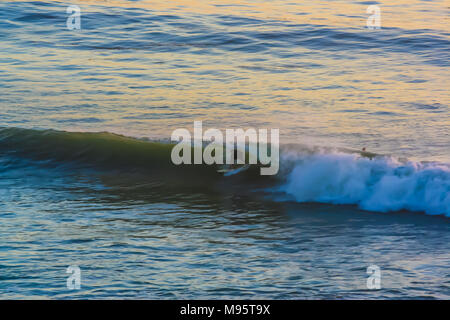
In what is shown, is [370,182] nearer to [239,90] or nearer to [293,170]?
[293,170]

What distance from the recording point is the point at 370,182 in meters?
9.62

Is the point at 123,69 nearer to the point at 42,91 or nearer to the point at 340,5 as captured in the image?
the point at 42,91

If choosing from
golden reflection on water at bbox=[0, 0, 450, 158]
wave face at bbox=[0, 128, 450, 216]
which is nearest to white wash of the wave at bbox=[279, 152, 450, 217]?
wave face at bbox=[0, 128, 450, 216]

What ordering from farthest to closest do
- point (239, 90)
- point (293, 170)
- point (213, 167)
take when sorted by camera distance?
point (239, 90), point (213, 167), point (293, 170)

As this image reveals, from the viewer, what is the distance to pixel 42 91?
48.6 feet

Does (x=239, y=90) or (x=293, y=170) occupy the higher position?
(x=239, y=90)

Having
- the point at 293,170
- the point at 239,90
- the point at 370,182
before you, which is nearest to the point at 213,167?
the point at 293,170

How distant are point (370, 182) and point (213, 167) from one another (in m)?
2.45

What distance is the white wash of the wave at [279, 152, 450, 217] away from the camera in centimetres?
885

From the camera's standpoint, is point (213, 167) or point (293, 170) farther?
point (213, 167)

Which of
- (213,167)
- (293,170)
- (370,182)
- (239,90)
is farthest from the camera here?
(239,90)

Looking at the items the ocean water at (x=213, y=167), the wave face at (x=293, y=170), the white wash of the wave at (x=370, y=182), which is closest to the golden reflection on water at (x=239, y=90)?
the ocean water at (x=213, y=167)

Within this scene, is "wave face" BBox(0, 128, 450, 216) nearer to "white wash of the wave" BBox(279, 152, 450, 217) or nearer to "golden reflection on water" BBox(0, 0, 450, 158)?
"white wash of the wave" BBox(279, 152, 450, 217)

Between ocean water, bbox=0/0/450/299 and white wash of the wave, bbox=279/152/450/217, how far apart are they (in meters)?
0.03
